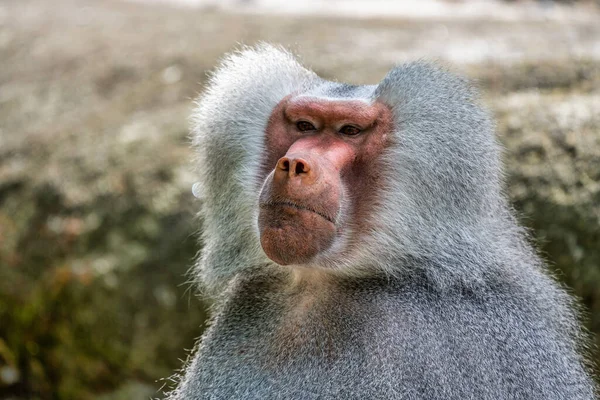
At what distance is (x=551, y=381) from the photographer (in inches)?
101

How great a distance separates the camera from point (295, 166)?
8.02 feet

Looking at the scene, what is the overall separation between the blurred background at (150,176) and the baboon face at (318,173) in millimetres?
1350

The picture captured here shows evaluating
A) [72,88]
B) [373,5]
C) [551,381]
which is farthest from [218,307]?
[373,5]

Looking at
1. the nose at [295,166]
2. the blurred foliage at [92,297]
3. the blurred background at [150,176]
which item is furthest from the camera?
the blurred foliage at [92,297]

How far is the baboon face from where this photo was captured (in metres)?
2.48

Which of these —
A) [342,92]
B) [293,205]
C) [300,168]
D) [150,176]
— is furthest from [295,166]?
[150,176]

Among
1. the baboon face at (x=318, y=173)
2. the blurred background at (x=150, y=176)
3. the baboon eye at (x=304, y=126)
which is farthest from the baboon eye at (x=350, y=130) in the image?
the blurred background at (x=150, y=176)

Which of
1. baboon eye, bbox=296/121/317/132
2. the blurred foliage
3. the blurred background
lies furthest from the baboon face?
the blurred foliage

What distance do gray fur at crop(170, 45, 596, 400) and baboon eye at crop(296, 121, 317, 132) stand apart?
0.15 meters

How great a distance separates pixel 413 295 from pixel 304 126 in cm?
77

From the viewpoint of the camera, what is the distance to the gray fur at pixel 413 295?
8.25 feet

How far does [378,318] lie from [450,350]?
28 centimetres

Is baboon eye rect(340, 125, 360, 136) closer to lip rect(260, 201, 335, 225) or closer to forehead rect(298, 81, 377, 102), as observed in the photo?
forehead rect(298, 81, 377, 102)

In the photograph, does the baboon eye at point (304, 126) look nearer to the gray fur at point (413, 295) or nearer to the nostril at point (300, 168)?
the gray fur at point (413, 295)
